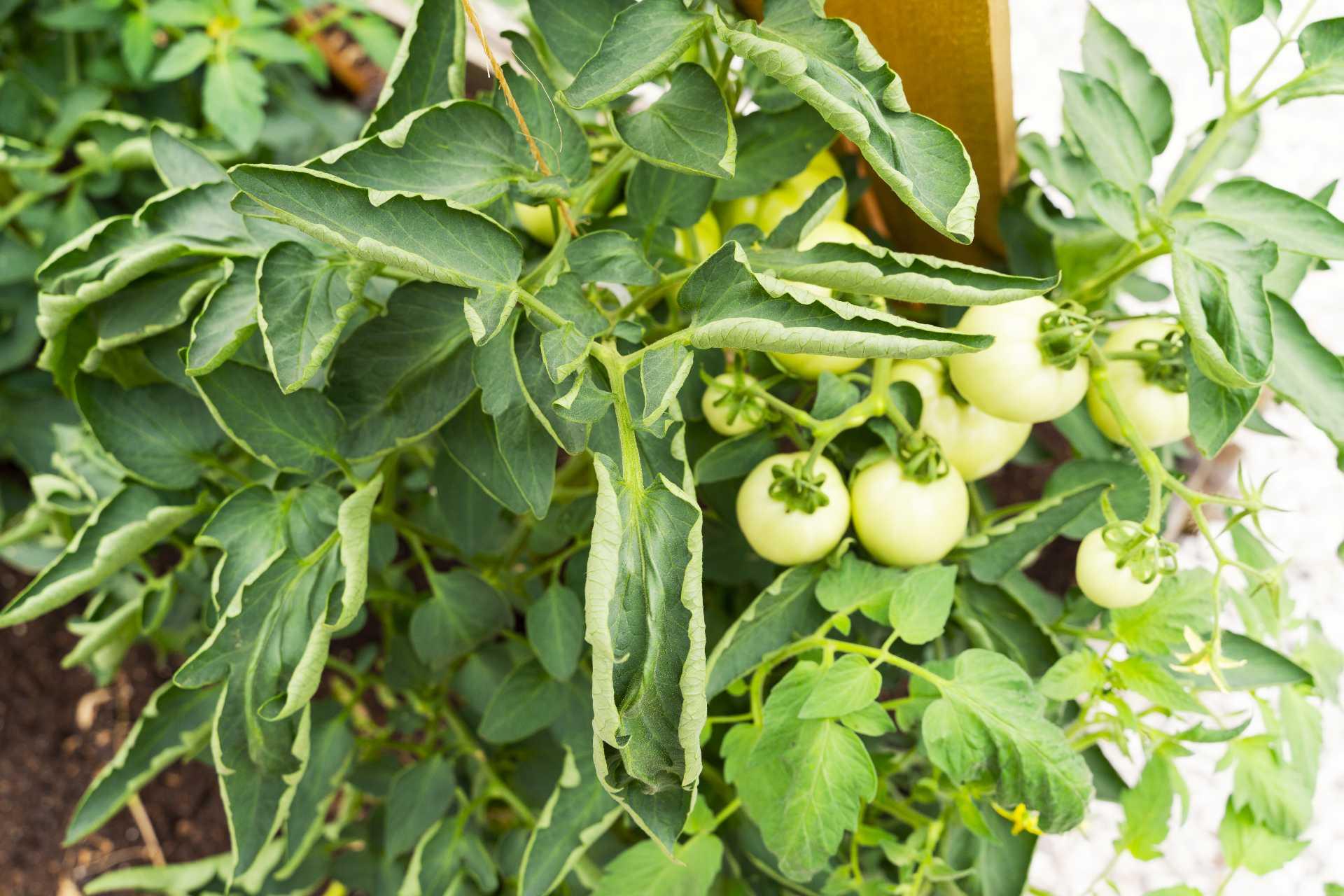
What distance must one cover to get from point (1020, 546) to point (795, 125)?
24 cm

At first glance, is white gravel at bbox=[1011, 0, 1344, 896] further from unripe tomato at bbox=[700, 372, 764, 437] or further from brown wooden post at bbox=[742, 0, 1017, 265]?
unripe tomato at bbox=[700, 372, 764, 437]

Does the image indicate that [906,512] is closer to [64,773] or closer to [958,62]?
[958,62]

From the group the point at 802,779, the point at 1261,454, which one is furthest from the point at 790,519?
the point at 1261,454

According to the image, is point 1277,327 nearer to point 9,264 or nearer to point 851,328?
point 851,328

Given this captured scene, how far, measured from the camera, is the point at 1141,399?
0.50m

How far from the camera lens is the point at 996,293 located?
360mm

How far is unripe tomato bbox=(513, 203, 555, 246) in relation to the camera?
1.85 ft

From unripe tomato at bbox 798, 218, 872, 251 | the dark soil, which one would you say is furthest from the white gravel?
the dark soil

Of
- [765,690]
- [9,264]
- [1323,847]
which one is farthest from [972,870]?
[9,264]

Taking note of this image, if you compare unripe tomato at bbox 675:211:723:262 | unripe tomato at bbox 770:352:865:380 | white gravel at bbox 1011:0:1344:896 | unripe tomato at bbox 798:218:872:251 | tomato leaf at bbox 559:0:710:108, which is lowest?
white gravel at bbox 1011:0:1344:896

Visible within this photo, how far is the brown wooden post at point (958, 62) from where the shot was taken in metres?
0.49

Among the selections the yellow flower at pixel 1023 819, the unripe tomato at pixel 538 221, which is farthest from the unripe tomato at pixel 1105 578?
the unripe tomato at pixel 538 221

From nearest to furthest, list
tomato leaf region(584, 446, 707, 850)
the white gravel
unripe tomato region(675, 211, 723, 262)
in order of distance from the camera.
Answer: tomato leaf region(584, 446, 707, 850), unripe tomato region(675, 211, 723, 262), the white gravel

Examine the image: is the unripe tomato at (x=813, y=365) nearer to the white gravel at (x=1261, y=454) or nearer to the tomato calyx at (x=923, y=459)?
the tomato calyx at (x=923, y=459)
